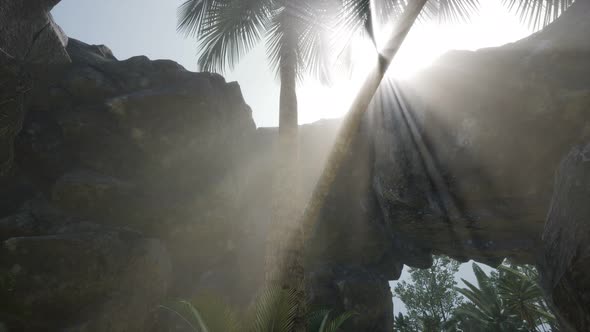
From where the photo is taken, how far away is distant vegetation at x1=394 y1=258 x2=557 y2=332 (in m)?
16.4

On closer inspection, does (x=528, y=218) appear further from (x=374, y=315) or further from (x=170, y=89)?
(x=170, y=89)

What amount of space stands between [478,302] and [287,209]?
19.2 m

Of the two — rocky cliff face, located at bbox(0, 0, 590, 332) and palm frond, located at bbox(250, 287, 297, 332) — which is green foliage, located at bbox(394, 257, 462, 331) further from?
palm frond, located at bbox(250, 287, 297, 332)

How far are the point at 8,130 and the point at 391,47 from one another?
10847 millimetres

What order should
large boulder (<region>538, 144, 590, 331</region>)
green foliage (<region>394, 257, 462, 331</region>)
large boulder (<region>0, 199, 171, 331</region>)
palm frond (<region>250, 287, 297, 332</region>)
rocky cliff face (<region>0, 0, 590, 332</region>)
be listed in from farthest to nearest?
green foliage (<region>394, 257, 462, 331</region>), large boulder (<region>0, 199, 171, 331</region>), rocky cliff face (<region>0, 0, 590, 332</region>), large boulder (<region>538, 144, 590, 331</region>), palm frond (<region>250, 287, 297, 332</region>)

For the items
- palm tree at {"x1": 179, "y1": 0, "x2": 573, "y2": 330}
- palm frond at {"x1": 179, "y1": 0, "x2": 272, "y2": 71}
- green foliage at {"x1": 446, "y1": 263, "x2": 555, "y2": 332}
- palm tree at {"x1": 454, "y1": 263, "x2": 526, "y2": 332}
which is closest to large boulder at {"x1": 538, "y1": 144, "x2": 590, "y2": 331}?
palm tree at {"x1": 179, "y1": 0, "x2": 573, "y2": 330}

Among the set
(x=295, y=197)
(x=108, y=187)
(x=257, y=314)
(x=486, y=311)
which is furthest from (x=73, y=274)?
(x=486, y=311)

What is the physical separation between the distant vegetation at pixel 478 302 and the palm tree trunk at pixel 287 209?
13178 mm

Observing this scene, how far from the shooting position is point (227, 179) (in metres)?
13.8

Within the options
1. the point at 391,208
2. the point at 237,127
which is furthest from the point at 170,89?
the point at 391,208

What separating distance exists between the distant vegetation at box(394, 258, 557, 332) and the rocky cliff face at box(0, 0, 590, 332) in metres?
7.25

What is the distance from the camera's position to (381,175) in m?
11.0

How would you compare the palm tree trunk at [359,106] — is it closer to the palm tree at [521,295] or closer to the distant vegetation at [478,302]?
the distant vegetation at [478,302]

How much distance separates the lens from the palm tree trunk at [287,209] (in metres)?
4.77
